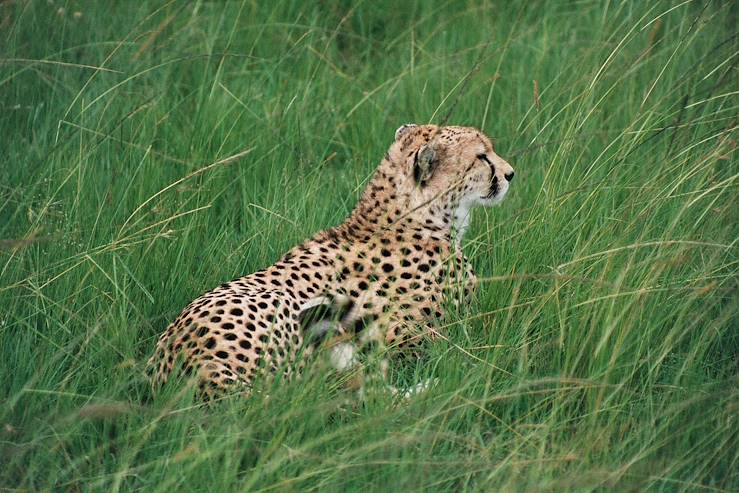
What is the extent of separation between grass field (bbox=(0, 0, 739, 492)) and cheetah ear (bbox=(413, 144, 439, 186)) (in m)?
0.13

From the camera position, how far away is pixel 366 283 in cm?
405

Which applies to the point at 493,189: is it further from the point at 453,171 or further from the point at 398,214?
the point at 398,214

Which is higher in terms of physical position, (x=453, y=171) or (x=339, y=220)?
(x=453, y=171)

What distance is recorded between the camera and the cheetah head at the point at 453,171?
423cm

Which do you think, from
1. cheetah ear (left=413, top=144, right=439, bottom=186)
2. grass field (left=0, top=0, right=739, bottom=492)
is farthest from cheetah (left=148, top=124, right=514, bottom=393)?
grass field (left=0, top=0, right=739, bottom=492)

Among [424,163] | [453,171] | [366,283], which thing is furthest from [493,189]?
[366,283]

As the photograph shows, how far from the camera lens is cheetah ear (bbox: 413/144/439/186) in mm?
4129

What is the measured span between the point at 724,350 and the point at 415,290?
1038mm

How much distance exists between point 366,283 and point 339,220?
2.15ft

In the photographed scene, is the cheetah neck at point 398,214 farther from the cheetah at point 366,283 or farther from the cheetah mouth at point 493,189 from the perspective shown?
the cheetah mouth at point 493,189

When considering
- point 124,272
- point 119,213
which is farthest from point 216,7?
point 124,272

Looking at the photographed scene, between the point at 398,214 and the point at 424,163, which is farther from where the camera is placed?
the point at 398,214

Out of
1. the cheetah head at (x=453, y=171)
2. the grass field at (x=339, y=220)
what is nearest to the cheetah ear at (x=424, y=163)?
the cheetah head at (x=453, y=171)

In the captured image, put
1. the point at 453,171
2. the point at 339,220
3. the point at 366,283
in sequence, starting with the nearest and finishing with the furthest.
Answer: the point at 366,283, the point at 453,171, the point at 339,220
